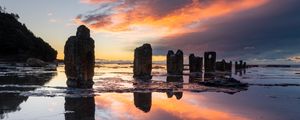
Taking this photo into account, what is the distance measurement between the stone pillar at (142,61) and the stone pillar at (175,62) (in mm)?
12422

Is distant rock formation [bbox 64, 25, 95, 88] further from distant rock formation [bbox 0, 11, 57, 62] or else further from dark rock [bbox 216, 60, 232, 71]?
distant rock formation [bbox 0, 11, 57, 62]

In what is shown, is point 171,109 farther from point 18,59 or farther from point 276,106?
point 18,59

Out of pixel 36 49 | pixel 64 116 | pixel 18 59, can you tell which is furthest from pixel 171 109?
pixel 36 49

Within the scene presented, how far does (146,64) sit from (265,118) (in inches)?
1082

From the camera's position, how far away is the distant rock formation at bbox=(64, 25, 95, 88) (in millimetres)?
Answer: 24234

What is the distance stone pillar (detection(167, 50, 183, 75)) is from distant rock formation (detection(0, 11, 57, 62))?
55.3 meters

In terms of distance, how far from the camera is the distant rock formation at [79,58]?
24234 millimetres

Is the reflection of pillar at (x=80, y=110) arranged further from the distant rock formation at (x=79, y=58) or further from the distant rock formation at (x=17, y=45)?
the distant rock formation at (x=17, y=45)

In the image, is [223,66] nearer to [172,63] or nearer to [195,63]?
[195,63]

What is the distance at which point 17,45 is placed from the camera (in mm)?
100938

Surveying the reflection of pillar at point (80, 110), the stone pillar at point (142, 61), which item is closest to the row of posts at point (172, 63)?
the stone pillar at point (142, 61)

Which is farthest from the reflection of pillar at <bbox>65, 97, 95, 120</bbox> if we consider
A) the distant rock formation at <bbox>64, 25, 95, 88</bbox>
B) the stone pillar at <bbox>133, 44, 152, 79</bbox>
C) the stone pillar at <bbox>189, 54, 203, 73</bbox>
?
the stone pillar at <bbox>189, 54, 203, 73</bbox>

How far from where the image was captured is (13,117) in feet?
37.0

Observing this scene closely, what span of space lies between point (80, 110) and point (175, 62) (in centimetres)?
4096
